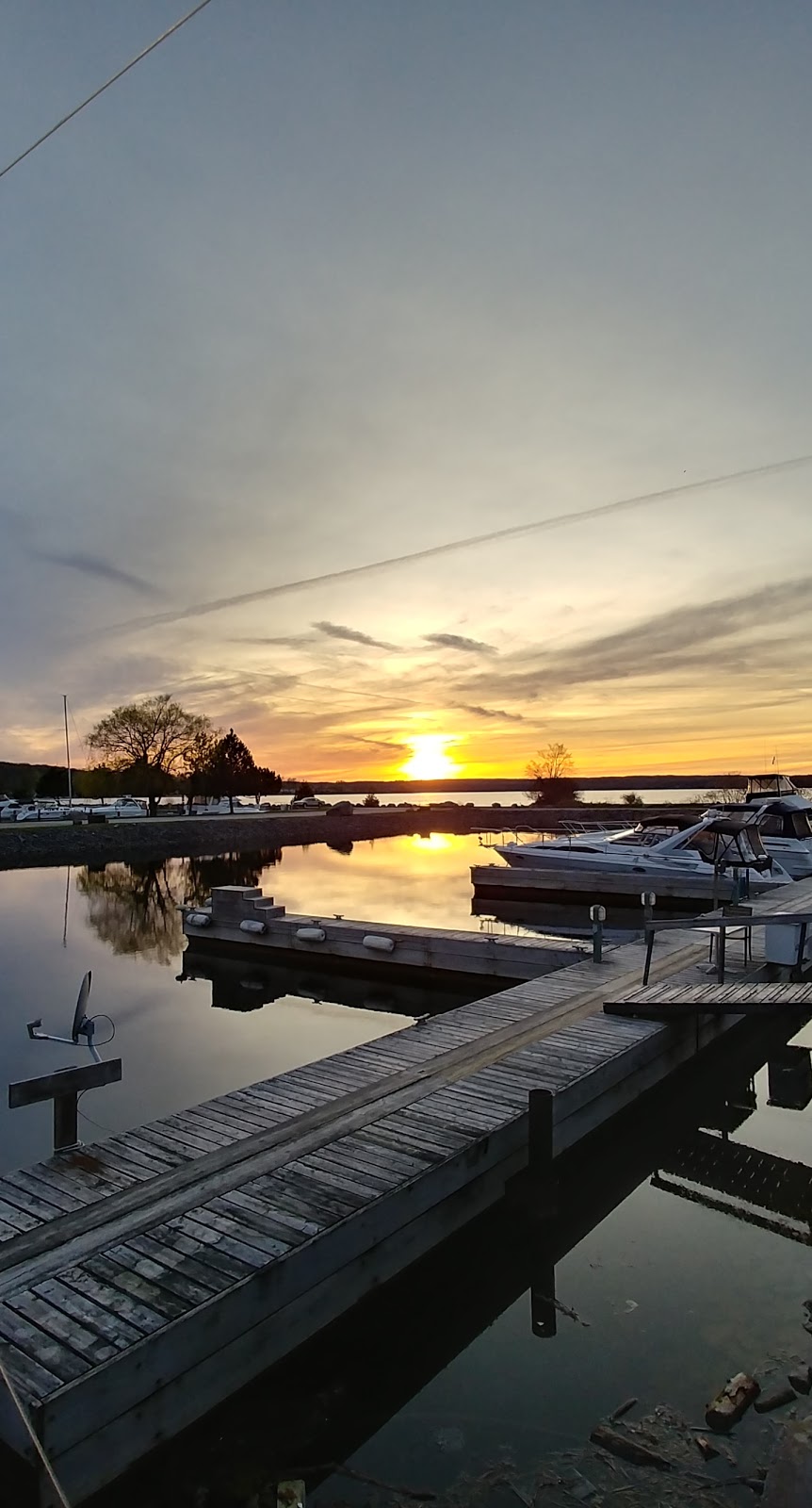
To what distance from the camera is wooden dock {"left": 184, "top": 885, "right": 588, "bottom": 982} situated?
535 inches

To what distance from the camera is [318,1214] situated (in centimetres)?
470

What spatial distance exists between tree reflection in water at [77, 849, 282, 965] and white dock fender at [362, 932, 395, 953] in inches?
231

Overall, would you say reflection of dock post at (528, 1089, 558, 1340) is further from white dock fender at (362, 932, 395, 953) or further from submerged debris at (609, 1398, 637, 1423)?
white dock fender at (362, 932, 395, 953)

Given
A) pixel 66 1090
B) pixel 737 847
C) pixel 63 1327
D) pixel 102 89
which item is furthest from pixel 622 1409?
pixel 737 847

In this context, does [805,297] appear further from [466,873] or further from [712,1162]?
[466,873]

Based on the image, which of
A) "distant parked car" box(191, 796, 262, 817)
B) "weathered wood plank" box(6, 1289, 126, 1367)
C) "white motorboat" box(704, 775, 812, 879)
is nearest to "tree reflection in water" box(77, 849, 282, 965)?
"weathered wood plank" box(6, 1289, 126, 1367)

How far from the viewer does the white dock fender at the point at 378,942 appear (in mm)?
14742

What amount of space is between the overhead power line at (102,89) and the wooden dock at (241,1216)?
810 cm

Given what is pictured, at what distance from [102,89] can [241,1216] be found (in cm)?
844

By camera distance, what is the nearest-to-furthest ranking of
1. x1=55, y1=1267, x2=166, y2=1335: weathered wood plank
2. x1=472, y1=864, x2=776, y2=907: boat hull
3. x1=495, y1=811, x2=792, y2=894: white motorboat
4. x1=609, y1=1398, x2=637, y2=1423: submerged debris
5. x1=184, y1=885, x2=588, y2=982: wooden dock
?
x1=55, y1=1267, x2=166, y2=1335: weathered wood plank < x1=609, y1=1398, x2=637, y2=1423: submerged debris < x1=184, y1=885, x2=588, y2=982: wooden dock < x1=495, y1=811, x2=792, y2=894: white motorboat < x1=472, y1=864, x2=776, y2=907: boat hull

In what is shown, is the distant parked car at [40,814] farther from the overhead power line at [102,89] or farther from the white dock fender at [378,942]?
the overhead power line at [102,89]

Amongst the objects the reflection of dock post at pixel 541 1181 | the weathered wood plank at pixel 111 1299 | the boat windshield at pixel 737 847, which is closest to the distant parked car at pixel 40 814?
the boat windshield at pixel 737 847

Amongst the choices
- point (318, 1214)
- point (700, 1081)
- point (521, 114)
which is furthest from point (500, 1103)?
point (521, 114)

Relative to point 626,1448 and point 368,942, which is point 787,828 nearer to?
point 368,942
